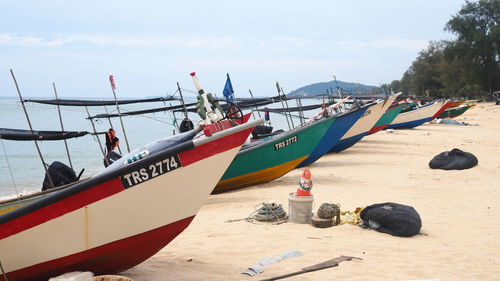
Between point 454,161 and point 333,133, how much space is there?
313cm

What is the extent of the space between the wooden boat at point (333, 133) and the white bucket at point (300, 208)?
535 centimetres

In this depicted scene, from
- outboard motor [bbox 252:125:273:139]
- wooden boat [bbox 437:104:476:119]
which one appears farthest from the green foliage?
outboard motor [bbox 252:125:273:139]

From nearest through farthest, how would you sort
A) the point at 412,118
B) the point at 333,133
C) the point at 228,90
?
the point at 228,90
the point at 333,133
the point at 412,118

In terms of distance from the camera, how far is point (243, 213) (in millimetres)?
9195

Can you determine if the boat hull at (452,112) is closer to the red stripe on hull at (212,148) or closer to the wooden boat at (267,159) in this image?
the wooden boat at (267,159)

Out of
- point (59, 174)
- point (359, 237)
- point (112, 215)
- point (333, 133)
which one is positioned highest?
point (59, 174)

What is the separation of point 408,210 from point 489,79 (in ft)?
197

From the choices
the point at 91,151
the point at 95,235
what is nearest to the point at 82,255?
the point at 95,235

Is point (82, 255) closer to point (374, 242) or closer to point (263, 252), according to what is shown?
point (263, 252)

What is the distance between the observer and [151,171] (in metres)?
5.00

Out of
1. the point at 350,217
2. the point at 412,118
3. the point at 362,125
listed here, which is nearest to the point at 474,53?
the point at 412,118

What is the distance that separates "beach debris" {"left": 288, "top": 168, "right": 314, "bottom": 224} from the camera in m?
8.00

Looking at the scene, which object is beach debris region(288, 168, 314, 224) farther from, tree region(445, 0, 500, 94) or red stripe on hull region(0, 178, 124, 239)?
tree region(445, 0, 500, 94)

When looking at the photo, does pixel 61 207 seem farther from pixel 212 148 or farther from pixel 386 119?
pixel 386 119
